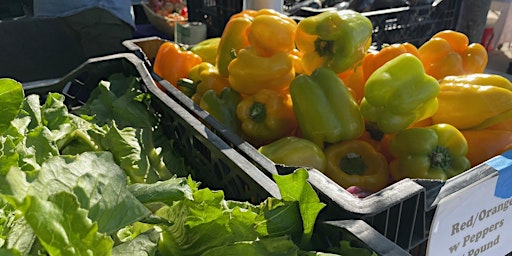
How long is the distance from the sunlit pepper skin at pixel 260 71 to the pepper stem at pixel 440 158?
17.7 inches


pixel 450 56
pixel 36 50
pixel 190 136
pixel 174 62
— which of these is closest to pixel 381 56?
pixel 450 56

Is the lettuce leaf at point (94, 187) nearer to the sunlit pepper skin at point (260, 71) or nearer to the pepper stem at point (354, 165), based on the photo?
the pepper stem at point (354, 165)

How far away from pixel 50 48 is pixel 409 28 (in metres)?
2.77

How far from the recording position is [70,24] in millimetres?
2836

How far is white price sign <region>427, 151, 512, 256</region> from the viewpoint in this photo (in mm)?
858

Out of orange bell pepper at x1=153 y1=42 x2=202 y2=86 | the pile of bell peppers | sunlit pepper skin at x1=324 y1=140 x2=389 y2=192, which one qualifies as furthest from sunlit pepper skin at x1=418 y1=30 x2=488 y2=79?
orange bell pepper at x1=153 y1=42 x2=202 y2=86

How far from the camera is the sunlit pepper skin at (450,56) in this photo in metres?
1.33

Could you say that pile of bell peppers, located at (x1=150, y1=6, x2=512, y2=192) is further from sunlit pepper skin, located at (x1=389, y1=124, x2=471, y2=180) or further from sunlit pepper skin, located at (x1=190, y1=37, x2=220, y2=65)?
sunlit pepper skin, located at (x1=190, y1=37, x2=220, y2=65)

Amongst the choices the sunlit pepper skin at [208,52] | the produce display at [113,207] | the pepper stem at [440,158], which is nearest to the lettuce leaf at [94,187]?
the produce display at [113,207]

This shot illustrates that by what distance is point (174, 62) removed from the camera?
5.21ft

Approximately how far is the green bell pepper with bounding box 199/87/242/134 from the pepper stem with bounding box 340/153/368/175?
35cm

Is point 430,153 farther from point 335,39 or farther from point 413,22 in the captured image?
point 413,22

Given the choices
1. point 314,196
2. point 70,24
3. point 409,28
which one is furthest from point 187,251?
point 70,24

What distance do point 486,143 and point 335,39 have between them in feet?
1.47
